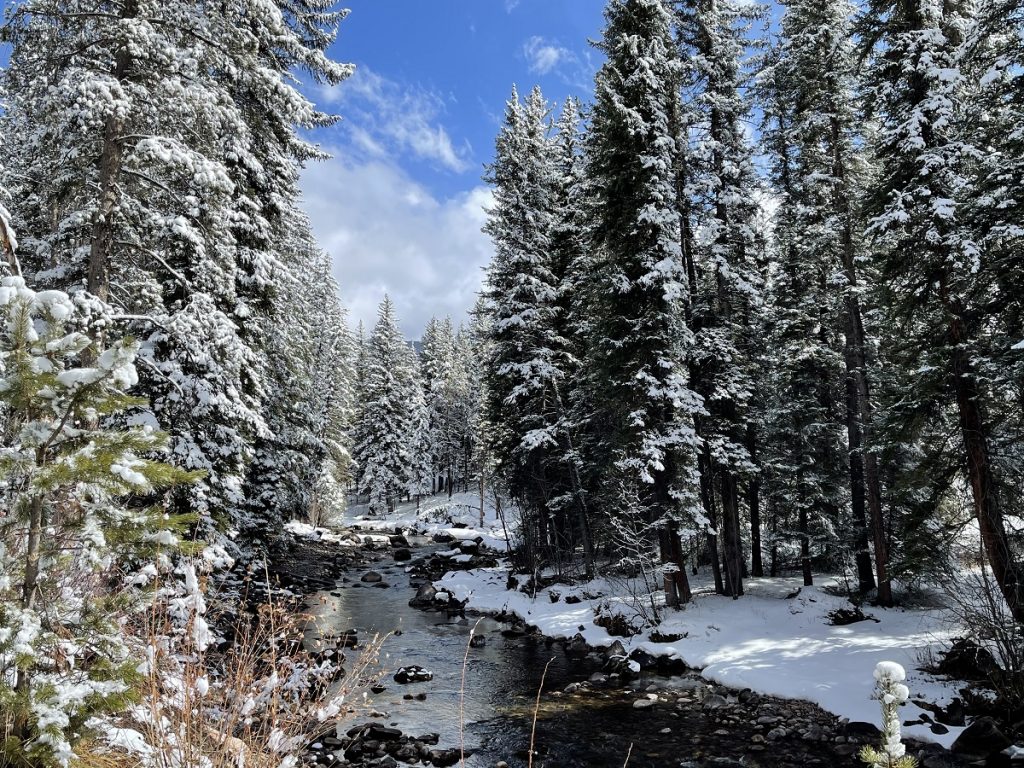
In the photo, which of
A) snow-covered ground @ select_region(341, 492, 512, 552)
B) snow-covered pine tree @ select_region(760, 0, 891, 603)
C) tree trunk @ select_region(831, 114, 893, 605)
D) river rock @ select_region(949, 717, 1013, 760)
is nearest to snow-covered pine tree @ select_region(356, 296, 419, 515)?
snow-covered ground @ select_region(341, 492, 512, 552)

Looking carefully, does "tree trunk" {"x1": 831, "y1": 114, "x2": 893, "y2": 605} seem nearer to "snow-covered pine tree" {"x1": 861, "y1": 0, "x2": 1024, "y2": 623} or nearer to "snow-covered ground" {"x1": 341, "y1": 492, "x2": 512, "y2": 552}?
"snow-covered pine tree" {"x1": 861, "y1": 0, "x2": 1024, "y2": 623}

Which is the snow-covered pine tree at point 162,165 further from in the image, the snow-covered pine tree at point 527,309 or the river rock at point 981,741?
the river rock at point 981,741

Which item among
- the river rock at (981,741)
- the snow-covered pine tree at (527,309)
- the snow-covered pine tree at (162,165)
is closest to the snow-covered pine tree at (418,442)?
the snow-covered pine tree at (527,309)

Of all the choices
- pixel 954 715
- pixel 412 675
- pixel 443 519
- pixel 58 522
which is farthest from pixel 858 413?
pixel 443 519

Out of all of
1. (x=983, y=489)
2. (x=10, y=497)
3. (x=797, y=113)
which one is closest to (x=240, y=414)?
(x=10, y=497)

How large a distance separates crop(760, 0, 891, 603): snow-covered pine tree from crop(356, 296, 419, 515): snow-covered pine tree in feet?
116

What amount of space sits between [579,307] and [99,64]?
1494 centimetres

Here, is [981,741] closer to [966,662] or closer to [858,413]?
[966,662]

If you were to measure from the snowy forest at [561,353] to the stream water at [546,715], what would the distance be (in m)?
0.35

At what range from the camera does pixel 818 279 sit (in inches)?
704

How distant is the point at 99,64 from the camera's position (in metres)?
9.05

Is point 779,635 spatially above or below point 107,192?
below

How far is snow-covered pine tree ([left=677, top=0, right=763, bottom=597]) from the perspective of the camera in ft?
55.0

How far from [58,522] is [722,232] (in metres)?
16.7
